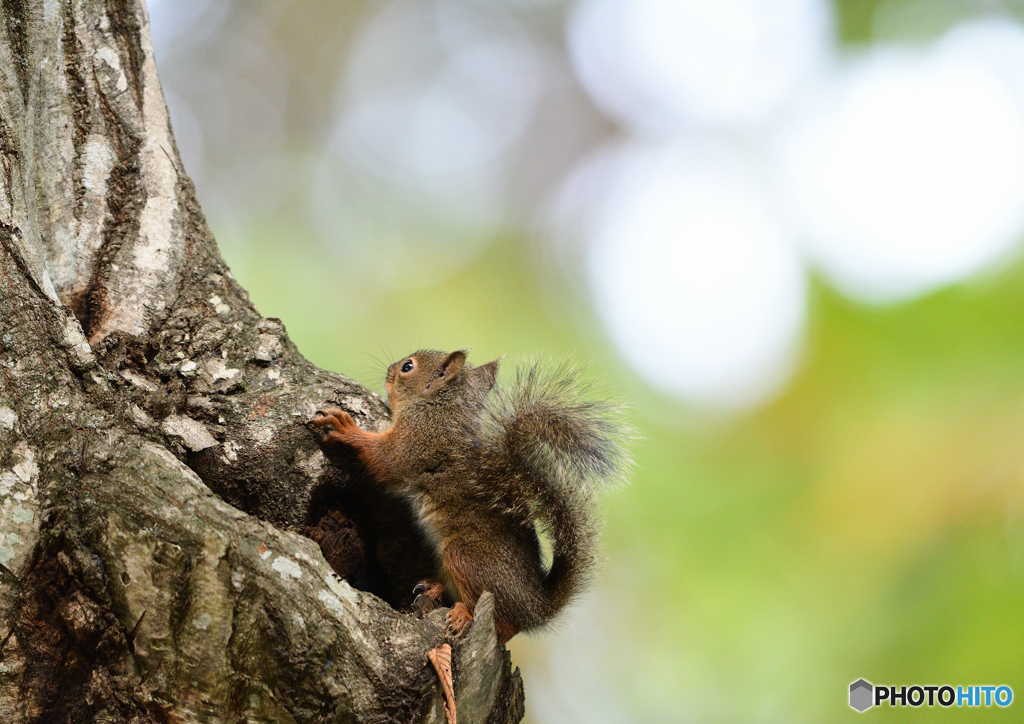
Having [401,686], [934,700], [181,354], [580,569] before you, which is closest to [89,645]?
[401,686]

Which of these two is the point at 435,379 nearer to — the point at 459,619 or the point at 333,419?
the point at 333,419

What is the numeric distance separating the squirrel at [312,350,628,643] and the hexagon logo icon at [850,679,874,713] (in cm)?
236

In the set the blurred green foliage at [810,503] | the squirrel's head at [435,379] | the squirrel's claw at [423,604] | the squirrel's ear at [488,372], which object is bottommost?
the squirrel's claw at [423,604]

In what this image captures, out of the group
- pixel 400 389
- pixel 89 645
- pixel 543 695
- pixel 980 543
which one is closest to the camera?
pixel 89 645

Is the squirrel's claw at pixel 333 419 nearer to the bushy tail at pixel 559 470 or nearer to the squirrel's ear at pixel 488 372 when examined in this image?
the bushy tail at pixel 559 470

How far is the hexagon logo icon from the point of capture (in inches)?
139

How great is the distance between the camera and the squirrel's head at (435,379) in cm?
248

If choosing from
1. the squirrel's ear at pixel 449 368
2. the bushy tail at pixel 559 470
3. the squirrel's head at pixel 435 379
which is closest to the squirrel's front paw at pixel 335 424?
the bushy tail at pixel 559 470

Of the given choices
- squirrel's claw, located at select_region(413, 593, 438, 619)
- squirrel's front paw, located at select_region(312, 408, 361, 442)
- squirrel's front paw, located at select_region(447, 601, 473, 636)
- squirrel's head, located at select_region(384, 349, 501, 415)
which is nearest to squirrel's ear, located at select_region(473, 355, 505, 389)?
squirrel's head, located at select_region(384, 349, 501, 415)

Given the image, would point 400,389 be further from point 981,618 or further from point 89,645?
point 981,618

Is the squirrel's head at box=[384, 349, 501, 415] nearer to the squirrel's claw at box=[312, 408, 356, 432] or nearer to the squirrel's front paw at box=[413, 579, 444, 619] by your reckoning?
the squirrel's claw at box=[312, 408, 356, 432]

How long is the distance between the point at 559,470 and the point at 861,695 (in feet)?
8.73

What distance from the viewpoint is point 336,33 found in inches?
244

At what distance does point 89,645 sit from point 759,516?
4.39 metres
